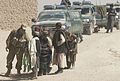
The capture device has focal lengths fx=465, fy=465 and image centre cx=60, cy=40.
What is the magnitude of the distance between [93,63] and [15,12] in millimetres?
13298

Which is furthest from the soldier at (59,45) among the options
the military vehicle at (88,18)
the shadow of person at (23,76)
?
the military vehicle at (88,18)

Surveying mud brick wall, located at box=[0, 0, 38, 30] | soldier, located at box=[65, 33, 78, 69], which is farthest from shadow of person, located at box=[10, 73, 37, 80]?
mud brick wall, located at box=[0, 0, 38, 30]

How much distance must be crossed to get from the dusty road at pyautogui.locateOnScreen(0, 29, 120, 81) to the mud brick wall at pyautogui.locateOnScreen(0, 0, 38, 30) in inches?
74.9

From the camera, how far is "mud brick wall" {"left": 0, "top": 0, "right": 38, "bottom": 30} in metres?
30.1

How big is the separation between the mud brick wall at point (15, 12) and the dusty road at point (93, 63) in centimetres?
190

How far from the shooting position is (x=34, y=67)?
47.7 ft

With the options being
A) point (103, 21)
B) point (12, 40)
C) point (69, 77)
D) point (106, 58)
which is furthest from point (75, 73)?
point (103, 21)

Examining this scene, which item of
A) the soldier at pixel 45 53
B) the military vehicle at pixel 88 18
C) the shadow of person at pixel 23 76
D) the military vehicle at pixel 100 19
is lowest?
the military vehicle at pixel 100 19

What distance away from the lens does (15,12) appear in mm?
31000

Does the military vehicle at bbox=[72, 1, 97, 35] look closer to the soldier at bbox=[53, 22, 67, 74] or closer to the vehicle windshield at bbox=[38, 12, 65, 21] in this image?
the vehicle windshield at bbox=[38, 12, 65, 21]

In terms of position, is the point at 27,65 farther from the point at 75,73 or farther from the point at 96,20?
the point at 96,20

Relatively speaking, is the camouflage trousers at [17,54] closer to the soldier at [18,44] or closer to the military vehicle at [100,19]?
the soldier at [18,44]

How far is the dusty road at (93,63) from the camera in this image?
14642 mm

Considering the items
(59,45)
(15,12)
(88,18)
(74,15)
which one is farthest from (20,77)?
(88,18)
